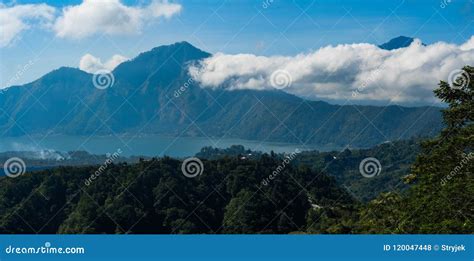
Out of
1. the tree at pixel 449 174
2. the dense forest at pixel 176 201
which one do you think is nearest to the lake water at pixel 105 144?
the dense forest at pixel 176 201

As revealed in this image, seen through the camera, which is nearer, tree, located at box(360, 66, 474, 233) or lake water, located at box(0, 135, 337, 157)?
tree, located at box(360, 66, 474, 233)

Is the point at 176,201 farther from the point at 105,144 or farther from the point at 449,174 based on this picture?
the point at 105,144

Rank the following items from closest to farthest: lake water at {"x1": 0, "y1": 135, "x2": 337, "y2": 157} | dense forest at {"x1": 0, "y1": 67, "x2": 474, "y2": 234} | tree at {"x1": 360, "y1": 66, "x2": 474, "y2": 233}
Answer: tree at {"x1": 360, "y1": 66, "x2": 474, "y2": 233}
dense forest at {"x1": 0, "y1": 67, "x2": 474, "y2": 234}
lake water at {"x1": 0, "y1": 135, "x2": 337, "y2": 157}

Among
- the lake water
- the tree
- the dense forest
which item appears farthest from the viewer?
the lake water

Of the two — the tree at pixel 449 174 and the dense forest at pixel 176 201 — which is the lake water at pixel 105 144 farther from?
the tree at pixel 449 174

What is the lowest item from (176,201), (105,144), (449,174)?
(176,201)

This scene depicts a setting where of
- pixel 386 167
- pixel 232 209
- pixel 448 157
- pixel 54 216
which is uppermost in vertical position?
pixel 386 167

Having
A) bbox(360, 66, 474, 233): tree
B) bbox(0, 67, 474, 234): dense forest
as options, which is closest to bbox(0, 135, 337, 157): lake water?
bbox(0, 67, 474, 234): dense forest

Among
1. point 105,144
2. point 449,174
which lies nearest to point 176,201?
point 449,174

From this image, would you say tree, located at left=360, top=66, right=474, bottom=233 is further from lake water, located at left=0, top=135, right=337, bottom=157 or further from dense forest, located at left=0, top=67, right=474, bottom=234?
lake water, located at left=0, top=135, right=337, bottom=157
